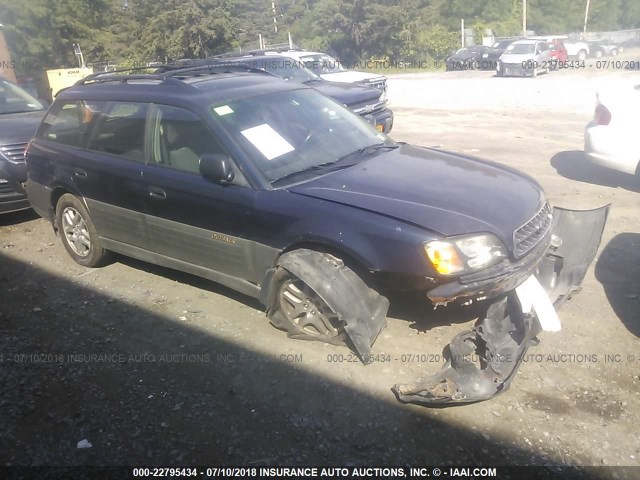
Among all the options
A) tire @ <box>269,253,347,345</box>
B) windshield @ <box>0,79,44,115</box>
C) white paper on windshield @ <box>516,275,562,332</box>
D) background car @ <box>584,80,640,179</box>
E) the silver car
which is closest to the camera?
white paper on windshield @ <box>516,275,562,332</box>

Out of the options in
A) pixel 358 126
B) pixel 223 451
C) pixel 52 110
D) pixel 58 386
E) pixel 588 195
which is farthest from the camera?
pixel 588 195

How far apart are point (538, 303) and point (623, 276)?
1673 mm

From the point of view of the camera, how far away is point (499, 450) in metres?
2.64

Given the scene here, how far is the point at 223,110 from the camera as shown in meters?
3.86

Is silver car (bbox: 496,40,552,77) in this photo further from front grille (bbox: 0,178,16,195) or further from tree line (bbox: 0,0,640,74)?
front grille (bbox: 0,178,16,195)

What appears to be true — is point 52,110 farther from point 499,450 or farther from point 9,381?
point 499,450

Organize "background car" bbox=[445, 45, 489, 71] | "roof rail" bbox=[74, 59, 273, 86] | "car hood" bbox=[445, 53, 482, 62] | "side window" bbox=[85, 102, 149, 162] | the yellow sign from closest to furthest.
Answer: "side window" bbox=[85, 102, 149, 162], "roof rail" bbox=[74, 59, 273, 86], the yellow sign, "background car" bbox=[445, 45, 489, 71], "car hood" bbox=[445, 53, 482, 62]

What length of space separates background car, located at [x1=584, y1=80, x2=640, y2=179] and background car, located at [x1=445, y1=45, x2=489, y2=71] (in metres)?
27.5

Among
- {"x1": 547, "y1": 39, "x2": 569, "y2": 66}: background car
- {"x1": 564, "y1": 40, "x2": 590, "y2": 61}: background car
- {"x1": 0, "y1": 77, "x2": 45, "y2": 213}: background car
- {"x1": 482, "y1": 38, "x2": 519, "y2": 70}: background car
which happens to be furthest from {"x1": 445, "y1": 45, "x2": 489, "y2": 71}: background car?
{"x1": 0, "y1": 77, "x2": 45, "y2": 213}: background car

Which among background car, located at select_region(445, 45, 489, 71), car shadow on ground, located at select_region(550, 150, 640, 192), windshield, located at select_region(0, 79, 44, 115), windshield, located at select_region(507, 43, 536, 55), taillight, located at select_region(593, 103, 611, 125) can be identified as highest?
windshield, located at select_region(0, 79, 44, 115)

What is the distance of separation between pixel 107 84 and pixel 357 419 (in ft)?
12.0

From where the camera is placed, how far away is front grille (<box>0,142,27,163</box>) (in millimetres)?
6375

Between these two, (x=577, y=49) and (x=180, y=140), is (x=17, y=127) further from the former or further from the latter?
(x=577, y=49)

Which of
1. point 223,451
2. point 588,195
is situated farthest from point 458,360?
point 588,195
